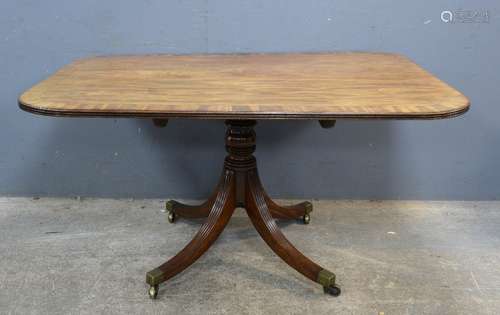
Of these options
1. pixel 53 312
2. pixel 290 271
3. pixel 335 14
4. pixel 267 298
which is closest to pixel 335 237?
pixel 290 271

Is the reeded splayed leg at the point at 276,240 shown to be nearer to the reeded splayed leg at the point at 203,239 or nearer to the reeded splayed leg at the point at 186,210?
the reeded splayed leg at the point at 203,239

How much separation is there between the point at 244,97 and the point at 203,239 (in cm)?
66

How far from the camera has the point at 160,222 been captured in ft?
6.98

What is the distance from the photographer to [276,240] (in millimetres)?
1774

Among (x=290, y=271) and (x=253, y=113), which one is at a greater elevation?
(x=253, y=113)

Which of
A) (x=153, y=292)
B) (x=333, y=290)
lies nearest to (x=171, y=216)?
(x=153, y=292)

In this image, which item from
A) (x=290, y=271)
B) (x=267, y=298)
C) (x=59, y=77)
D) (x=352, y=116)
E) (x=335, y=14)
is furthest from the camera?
(x=335, y=14)

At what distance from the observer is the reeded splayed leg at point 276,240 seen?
1.65 metres

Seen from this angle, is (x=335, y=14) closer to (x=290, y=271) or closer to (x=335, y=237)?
(x=335, y=237)

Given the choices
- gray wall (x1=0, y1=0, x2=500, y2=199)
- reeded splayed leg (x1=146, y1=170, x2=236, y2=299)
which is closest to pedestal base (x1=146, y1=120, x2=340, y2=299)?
reeded splayed leg (x1=146, y1=170, x2=236, y2=299)

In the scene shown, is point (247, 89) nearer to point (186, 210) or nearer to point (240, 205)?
point (240, 205)

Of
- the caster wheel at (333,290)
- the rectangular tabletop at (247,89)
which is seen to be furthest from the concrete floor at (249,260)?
the rectangular tabletop at (247,89)

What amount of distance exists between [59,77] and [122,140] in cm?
72

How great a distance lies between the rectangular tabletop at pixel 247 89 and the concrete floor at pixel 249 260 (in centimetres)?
69
